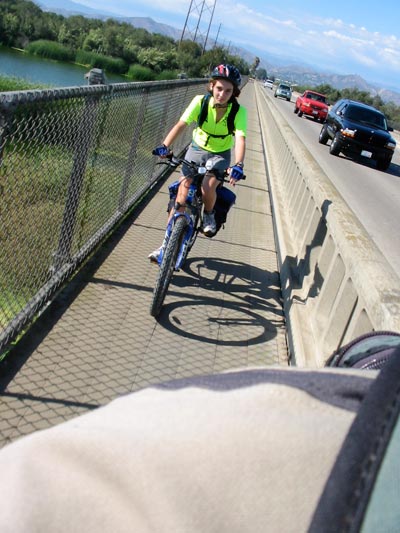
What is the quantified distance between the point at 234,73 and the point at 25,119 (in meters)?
2.37

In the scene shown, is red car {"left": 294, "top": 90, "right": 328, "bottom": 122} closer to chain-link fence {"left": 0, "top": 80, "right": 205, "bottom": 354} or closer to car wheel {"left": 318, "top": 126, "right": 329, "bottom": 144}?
car wheel {"left": 318, "top": 126, "right": 329, "bottom": 144}

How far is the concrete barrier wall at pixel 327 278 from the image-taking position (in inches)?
140

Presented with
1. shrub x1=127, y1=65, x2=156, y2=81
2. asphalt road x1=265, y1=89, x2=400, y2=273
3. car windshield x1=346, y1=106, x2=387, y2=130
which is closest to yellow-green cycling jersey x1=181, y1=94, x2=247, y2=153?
asphalt road x1=265, y1=89, x2=400, y2=273

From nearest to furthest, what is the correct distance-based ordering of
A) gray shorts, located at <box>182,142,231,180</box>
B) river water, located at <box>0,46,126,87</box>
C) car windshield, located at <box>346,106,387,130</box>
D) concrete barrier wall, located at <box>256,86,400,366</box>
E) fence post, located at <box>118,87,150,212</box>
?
concrete barrier wall, located at <box>256,86,400,366</box>, gray shorts, located at <box>182,142,231,180</box>, fence post, located at <box>118,87,150,212</box>, car windshield, located at <box>346,106,387,130</box>, river water, located at <box>0,46,126,87</box>

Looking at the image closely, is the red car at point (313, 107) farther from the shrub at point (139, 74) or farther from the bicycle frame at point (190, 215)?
the bicycle frame at point (190, 215)

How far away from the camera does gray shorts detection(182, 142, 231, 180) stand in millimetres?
5496

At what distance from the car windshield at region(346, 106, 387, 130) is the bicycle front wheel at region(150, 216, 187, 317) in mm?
18487

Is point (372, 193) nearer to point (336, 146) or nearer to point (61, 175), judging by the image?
point (336, 146)

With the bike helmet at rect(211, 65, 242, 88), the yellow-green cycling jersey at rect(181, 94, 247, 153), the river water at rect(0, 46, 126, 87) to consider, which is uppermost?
the bike helmet at rect(211, 65, 242, 88)

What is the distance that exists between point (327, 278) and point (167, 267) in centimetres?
128

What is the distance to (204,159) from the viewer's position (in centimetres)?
580

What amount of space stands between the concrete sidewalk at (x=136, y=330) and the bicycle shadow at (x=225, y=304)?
1cm

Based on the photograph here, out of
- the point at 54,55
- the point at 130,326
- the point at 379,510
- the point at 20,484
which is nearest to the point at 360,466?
the point at 379,510

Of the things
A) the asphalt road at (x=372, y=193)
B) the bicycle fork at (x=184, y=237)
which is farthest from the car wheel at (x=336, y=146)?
the bicycle fork at (x=184, y=237)
